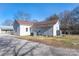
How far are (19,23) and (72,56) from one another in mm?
951

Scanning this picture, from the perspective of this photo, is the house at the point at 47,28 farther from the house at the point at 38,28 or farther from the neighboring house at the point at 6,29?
the neighboring house at the point at 6,29

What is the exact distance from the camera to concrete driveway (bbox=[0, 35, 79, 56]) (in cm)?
714

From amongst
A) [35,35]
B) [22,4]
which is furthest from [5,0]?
[35,35]

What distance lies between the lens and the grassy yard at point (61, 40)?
23.5ft

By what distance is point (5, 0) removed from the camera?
23.4 feet

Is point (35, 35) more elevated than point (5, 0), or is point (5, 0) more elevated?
point (5, 0)

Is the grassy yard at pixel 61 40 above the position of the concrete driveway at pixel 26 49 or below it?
above

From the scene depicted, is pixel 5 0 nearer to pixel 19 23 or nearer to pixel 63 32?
pixel 19 23

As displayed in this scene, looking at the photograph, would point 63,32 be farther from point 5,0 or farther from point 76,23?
point 5,0

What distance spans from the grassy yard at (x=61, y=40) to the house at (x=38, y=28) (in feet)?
0.23

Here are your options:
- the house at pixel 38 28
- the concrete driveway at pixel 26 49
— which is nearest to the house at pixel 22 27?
the house at pixel 38 28

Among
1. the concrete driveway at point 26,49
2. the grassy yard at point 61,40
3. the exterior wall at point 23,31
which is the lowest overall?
the concrete driveway at point 26,49

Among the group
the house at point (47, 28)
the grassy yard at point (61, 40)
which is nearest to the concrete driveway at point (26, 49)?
the grassy yard at point (61, 40)

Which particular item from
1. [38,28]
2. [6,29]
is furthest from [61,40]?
[6,29]
